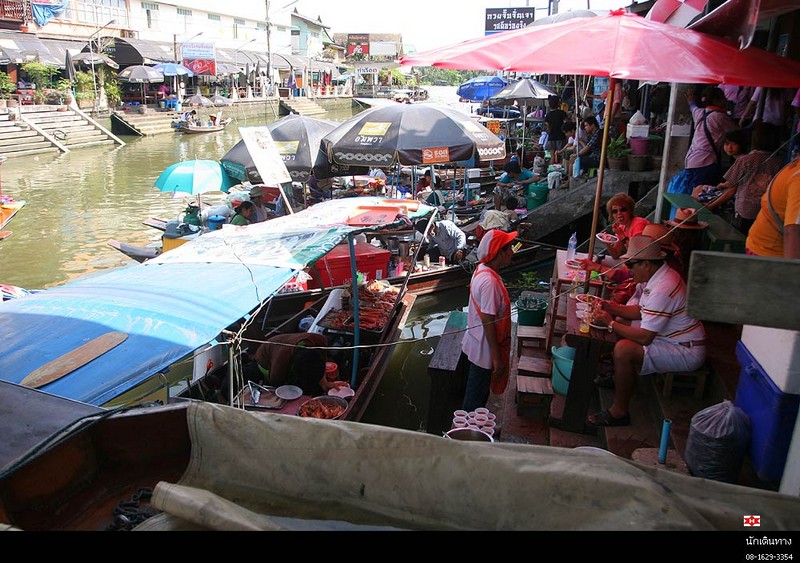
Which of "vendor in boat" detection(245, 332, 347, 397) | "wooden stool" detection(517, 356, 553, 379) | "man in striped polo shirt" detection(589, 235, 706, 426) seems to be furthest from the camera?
"vendor in boat" detection(245, 332, 347, 397)

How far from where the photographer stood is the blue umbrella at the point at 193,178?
10.6 meters

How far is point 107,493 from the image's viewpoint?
2.84 m

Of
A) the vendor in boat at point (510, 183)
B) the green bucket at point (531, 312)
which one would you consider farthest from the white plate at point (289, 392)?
the vendor in boat at point (510, 183)

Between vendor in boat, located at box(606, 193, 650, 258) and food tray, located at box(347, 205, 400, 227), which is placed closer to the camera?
food tray, located at box(347, 205, 400, 227)

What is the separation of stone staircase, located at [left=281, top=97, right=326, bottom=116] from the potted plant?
130 ft

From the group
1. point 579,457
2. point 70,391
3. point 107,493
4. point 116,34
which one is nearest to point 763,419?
point 579,457

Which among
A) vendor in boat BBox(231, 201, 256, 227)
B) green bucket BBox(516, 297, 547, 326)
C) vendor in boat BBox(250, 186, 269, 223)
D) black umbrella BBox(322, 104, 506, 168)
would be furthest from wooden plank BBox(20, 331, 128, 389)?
vendor in boat BBox(250, 186, 269, 223)

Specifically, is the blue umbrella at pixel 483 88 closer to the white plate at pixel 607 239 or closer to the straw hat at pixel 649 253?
the white plate at pixel 607 239

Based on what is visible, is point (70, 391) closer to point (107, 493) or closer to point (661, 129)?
point (107, 493)

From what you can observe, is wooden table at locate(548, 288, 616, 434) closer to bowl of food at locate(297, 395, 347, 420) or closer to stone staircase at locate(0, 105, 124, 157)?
bowl of food at locate(297, 395, 347, 420)

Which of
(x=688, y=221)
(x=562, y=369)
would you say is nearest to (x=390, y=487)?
(x=562, y=369)

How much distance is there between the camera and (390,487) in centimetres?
183

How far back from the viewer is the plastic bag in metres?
3.26

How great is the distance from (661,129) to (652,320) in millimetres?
9232
